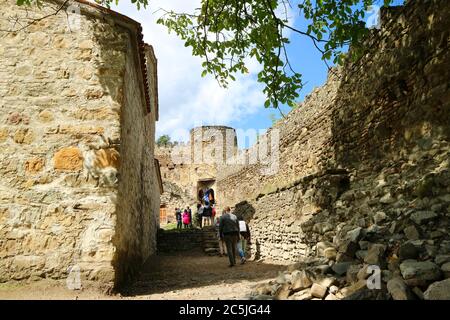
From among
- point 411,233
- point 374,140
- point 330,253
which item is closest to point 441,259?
point 411,233

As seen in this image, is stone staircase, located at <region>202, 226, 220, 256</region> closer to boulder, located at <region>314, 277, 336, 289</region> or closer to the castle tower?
boulder, located at <region>314, 277, 336, 289</region>

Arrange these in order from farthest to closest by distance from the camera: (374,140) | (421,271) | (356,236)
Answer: (374,140), (356,236), (421,271)

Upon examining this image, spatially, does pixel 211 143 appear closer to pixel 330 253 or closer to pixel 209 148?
pixel 209 148

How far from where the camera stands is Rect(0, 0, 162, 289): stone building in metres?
4.66

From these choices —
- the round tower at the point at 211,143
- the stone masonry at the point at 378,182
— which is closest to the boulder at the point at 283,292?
the stone masonry at the point at 378,182

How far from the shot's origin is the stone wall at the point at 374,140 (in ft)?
17.7

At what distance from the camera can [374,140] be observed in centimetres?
742

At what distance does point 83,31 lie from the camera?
5.37 m

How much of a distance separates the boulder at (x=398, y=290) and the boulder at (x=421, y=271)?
106mm

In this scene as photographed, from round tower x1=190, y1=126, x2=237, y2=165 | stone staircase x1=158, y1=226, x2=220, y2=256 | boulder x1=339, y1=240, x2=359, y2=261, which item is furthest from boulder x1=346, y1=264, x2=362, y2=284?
round tower x1=190, y1=126, x2=237, y2=165

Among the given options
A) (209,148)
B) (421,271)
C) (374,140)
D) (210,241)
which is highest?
(209,148)

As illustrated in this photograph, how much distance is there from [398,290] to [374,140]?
4.97 m
